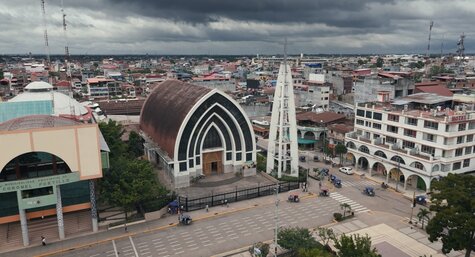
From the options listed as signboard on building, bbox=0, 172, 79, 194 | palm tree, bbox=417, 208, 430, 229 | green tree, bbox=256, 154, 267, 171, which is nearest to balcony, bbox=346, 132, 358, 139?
green tree, bbox=256, 154, 267, 171

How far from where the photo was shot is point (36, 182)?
3809cm

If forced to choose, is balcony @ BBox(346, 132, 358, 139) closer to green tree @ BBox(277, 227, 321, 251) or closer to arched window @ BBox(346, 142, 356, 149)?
arched window @ BBox(346, 142, 356, 149)

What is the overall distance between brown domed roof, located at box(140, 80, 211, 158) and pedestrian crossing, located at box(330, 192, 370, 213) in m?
25.3

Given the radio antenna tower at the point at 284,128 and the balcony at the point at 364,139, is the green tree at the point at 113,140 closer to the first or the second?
the radio antenna tower at the point at 284,128

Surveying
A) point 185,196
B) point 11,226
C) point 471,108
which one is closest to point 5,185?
point 11,226

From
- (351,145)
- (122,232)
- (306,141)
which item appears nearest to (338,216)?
(351,145)

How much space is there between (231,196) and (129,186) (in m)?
15.5

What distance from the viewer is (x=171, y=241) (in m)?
40.8

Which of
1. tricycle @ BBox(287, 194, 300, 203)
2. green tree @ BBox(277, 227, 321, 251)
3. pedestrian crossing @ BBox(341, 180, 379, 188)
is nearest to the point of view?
green tree @ BBox(277, 227, 321, 251)

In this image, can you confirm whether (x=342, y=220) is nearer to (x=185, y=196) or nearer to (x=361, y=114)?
(x=185, y=196)

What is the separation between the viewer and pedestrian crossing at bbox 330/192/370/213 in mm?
49191

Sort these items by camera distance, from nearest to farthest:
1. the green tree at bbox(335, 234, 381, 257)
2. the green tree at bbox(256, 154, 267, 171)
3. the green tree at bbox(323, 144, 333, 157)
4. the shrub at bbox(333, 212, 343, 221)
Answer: the green tree at bbox(335, 234, 381, 257) → the shrub at bbox(333, 212, 343, 221) → the green tree at bbox(256, 154, 267, 171) → the green tree at bbox(323, 144, 333, 157)

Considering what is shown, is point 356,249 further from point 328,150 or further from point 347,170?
point 328,150

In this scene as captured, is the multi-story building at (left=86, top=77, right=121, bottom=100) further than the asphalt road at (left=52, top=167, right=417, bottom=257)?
Yes
